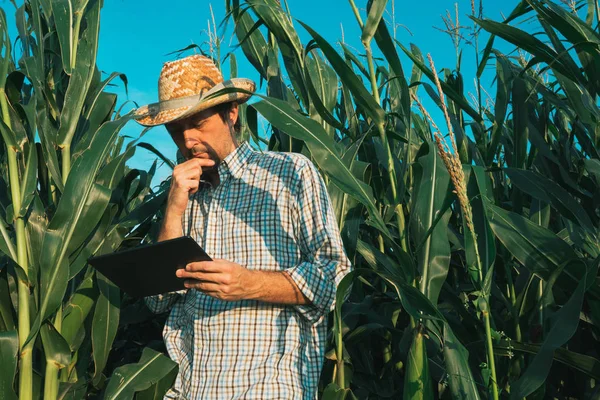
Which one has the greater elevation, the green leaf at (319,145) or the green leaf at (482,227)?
the green leaf at (319,145)

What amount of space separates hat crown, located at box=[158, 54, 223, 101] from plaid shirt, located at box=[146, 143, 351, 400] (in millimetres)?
278

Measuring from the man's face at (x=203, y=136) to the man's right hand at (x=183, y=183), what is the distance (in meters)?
0.04

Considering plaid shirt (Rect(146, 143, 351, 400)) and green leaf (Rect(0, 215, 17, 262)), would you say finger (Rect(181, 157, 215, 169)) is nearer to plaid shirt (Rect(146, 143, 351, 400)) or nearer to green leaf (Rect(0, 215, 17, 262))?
plaid shirt (Rect(146, 143, 351, 400))

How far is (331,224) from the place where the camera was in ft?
6.68

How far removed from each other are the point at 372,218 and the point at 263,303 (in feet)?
1.31

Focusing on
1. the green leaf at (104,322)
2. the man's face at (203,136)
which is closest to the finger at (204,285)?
the man's face at (203,136)

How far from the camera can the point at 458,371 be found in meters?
1.72

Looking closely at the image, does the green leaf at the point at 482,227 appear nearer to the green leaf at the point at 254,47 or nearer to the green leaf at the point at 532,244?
the green leaf at the point at 532,244

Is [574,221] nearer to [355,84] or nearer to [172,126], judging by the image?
[355,84]

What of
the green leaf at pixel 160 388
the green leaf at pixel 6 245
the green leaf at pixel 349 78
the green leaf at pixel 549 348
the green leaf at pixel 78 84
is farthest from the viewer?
the green leaf at pixel 78 84

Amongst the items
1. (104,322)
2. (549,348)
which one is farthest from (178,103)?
(549,348)

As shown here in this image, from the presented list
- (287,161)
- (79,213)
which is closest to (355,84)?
(287,161)

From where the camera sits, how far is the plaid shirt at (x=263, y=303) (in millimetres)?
1964

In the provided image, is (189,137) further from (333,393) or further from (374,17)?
(333,393)
